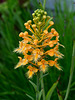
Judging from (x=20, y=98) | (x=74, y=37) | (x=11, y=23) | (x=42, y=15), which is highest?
(x=11, y=23)

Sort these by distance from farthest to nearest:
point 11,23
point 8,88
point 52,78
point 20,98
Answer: point 11,23, point 8,88, point 20,98, point 52,78

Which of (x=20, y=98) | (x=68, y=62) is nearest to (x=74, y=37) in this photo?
(x=68, y=62)

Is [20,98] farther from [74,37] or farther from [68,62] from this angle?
[74,37]

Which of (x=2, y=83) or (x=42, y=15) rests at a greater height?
(x=42, y=15)

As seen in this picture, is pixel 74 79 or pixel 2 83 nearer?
pixel 74 79

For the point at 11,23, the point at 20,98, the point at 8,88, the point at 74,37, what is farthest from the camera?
the point at 11,23

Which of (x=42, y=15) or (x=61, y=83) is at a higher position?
(x=42, y=15)

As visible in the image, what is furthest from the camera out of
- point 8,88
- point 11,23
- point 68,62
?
point 11,23

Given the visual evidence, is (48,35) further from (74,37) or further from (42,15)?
(74,37)

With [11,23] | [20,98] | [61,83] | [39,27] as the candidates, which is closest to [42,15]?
[39,27]
